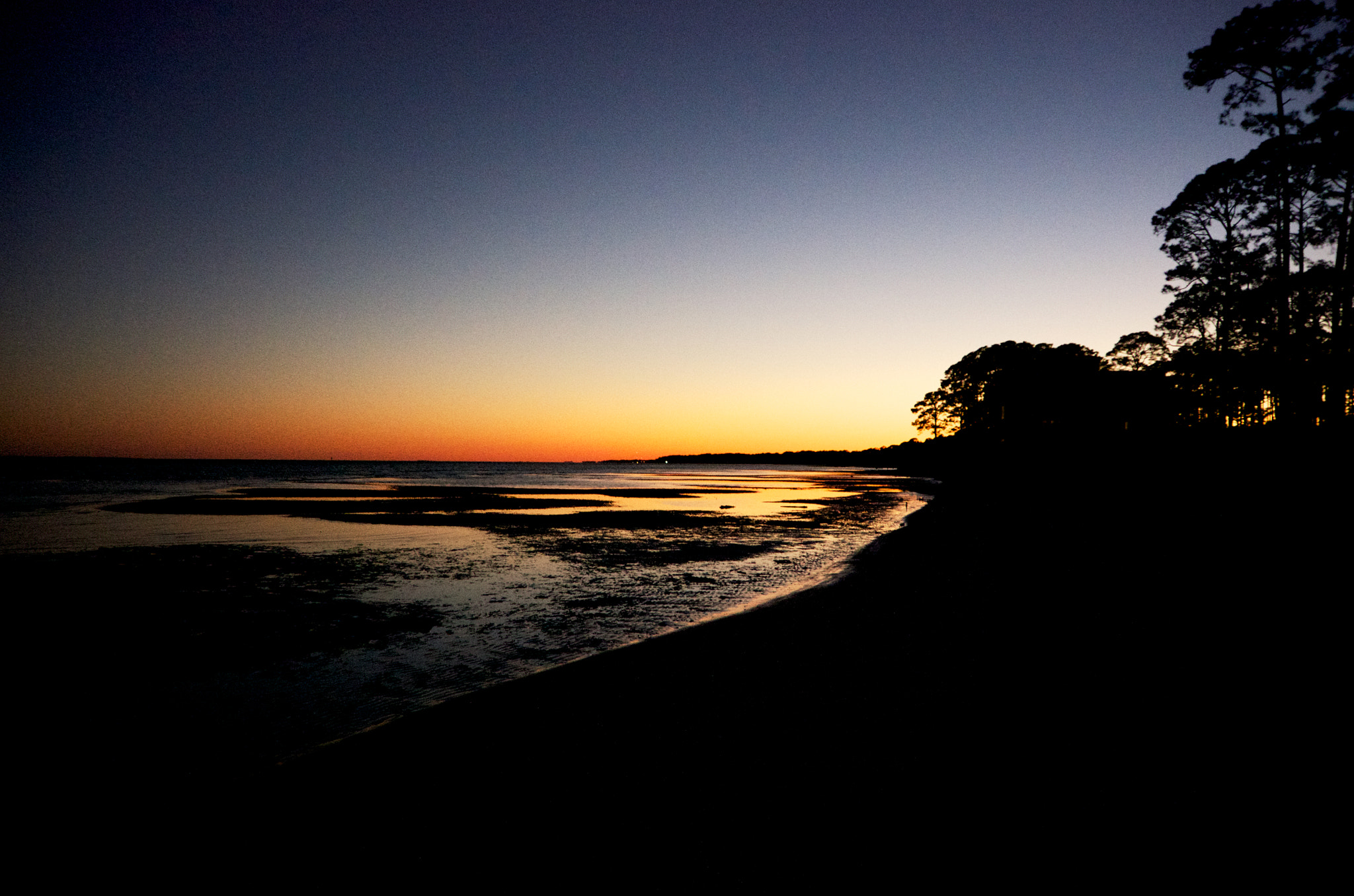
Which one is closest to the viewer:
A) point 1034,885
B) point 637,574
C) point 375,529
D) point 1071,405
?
point 1034,885

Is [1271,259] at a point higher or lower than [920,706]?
higher

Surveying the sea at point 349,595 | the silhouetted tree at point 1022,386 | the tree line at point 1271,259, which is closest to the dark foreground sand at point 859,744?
the sea at point 349,595

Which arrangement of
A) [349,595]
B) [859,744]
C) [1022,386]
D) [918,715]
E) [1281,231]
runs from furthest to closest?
[1022,386], [1281,231], [349,595], [918,715], [859,744]

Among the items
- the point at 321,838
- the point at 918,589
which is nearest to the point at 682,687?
the point at 321,838

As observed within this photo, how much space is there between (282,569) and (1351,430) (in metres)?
31.2

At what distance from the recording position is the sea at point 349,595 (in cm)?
571

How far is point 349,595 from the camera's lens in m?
10.2

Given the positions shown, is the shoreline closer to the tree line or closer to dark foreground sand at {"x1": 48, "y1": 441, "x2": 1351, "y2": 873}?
dark foreground sand at {"x1": 48, "y1": 441, "x2": 1351, "y2": 873}

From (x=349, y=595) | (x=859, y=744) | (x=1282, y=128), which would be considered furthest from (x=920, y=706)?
(x=1282, y=128)

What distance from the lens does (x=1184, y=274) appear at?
1097 inches

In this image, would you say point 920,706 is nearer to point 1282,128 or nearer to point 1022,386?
point 1282,128

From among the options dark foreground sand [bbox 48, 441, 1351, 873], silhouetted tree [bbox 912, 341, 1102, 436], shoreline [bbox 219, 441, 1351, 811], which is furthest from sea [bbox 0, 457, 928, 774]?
silhouetted tree [bbox 912, 341, 1102, 436]

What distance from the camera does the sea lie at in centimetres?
571

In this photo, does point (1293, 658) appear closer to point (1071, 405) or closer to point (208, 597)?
point (208, 597)
